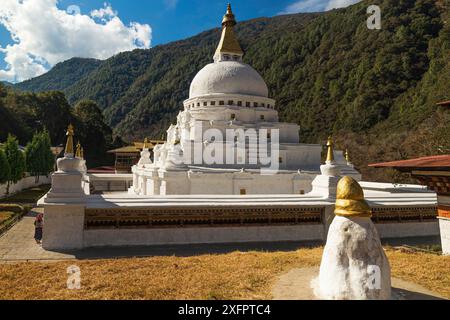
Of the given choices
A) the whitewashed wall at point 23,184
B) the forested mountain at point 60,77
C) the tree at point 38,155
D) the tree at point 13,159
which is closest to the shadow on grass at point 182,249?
the tree at point 13,159

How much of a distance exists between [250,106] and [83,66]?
194 metres

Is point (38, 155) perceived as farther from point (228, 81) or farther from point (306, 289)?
point (306, 289)

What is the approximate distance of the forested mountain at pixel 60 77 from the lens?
578 feet

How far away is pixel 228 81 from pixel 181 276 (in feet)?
71.9

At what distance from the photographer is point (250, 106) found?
27.5 meters

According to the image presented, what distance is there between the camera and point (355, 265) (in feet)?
18.5

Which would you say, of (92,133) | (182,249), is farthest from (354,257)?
(92,133)

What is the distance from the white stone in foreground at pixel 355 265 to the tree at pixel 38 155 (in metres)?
37.4

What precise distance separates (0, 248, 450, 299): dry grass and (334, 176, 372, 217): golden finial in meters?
2.02

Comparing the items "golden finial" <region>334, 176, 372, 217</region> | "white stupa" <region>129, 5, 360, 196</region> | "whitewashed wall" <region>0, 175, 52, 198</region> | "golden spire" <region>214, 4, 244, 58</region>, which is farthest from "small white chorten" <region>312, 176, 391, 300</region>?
"whitewashed wall" <region>0, 175, 52, 198</region>

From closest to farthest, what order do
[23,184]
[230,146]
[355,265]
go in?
[355,265] < [230,146] < [23,184]

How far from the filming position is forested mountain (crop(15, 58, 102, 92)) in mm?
176125

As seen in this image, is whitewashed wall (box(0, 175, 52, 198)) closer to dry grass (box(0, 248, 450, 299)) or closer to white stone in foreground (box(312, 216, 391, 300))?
dry grass (box(0, 248, 450, 299))

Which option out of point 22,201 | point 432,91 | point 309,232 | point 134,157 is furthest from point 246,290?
point 432,91
